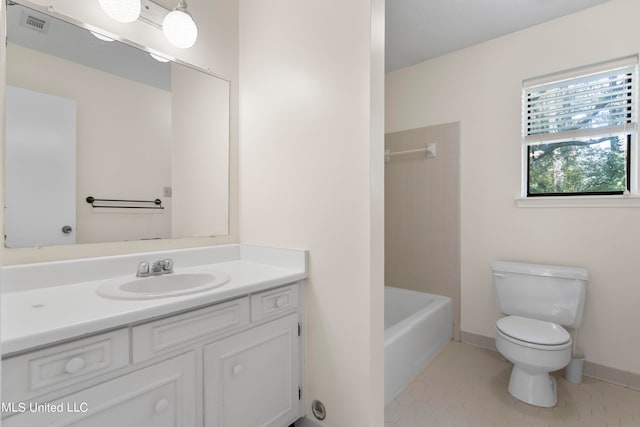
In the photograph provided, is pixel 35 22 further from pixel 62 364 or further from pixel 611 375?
pixel 611 375

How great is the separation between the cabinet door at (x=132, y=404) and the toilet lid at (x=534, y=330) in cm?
171

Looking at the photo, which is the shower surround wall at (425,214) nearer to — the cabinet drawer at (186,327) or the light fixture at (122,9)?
the cabinet drawer at (186,327)

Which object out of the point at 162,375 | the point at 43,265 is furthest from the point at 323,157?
the point at 43,265

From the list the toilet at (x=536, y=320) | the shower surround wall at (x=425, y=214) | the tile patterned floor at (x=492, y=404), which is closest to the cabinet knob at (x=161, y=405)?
the tile patterned floor at (x=492, y=404)

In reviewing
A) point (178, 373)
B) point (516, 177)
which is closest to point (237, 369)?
point (178, 373)

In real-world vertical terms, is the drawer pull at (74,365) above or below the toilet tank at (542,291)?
above

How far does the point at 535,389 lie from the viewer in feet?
5.60

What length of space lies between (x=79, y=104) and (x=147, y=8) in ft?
1.85

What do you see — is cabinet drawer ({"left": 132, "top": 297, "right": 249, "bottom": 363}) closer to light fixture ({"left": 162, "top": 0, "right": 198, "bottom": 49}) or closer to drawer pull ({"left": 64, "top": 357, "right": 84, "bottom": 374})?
drawer pull ({"left": 64, "top": 357, "right": 84, "bottom": 374})

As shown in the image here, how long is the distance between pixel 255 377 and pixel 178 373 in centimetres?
34

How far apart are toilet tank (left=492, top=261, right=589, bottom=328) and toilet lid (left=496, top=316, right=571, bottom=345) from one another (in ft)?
0.29

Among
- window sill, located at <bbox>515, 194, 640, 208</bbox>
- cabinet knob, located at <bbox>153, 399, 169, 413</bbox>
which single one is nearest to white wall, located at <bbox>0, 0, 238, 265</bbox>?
cabinet knob, located at <bbox>153, 399, 169, 413</bbox>

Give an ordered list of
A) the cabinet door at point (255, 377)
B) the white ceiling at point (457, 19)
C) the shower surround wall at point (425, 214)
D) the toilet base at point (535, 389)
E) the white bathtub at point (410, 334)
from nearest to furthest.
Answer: the cabinet door at point (255, 377) < the toilet base at point (535, 389) < the white bathtub at point (410, 334) < the white ceiling at point (457, 19) < the shower surround wall at point (425, 214)

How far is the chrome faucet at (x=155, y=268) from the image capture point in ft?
4.32
